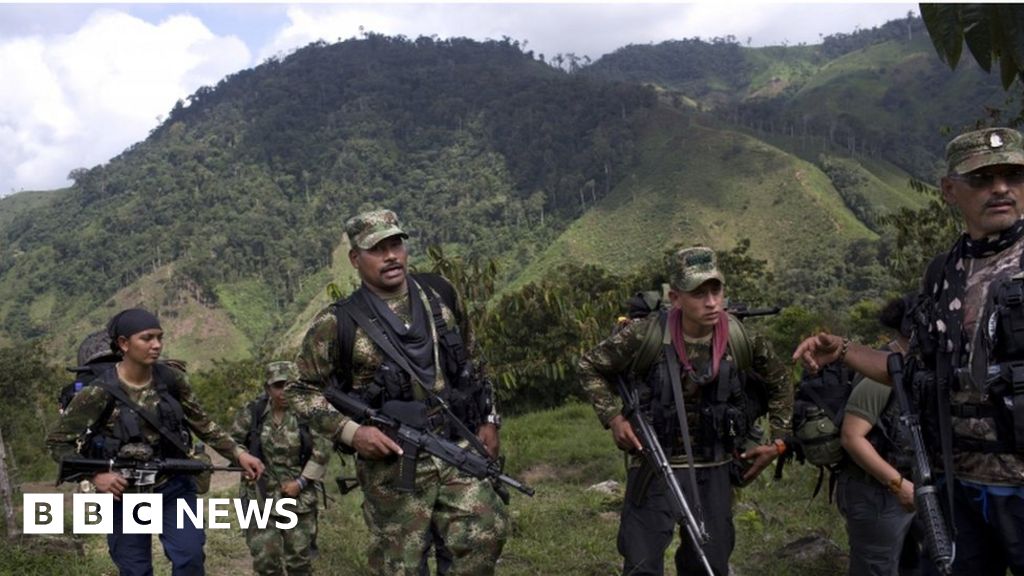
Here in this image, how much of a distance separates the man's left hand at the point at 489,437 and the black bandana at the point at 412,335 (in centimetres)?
34

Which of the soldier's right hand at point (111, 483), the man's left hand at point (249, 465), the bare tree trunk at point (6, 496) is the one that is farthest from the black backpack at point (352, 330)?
the bare tree trunk at point (6, 496)

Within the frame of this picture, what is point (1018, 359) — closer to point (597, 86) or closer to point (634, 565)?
point (634, 565)

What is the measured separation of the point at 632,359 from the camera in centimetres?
421

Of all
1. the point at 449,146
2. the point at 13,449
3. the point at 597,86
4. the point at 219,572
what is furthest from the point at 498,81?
the point at 219,572

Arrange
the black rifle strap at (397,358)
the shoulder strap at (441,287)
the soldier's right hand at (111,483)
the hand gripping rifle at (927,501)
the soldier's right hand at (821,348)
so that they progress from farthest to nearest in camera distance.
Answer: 1. the soldier's right hand at (111,483)
2. the shoulder strap at (441,287)
3. the black rifle strap at (397,358)
4. the soldier's right hand at (821,348)
5. the hand gripping rifle at (927,501)

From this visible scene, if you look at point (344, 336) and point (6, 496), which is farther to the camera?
point (6, 496)

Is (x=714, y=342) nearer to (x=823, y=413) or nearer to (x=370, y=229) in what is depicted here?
(x=823, y=413)

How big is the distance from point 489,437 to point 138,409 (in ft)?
6.32

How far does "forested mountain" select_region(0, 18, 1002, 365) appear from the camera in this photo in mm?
93875

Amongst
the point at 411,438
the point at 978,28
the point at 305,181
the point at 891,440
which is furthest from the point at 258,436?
the point at 305,181

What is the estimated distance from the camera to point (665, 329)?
411cm

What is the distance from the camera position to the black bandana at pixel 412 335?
3959mm

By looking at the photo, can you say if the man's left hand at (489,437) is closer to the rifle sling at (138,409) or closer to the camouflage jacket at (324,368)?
the camouflage jacket at (324,368)

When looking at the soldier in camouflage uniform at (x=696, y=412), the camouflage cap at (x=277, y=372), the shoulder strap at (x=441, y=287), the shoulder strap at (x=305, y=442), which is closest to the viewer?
the soldier in camouflage uniform at (x=696, y=412)
